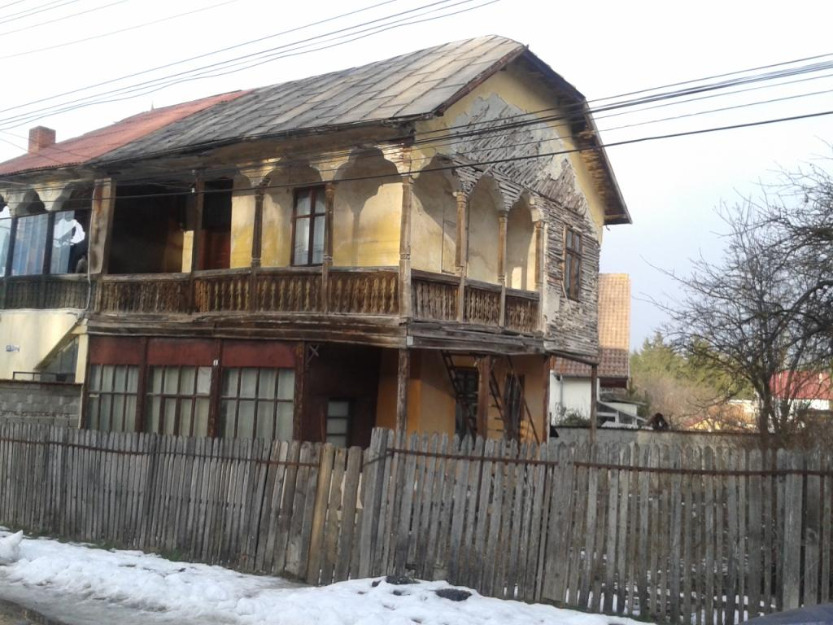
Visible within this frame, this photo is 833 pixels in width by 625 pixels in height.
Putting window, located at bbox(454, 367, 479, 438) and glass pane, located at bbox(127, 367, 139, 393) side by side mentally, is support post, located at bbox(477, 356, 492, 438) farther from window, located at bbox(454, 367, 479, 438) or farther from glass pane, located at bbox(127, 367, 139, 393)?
glass pane, located at bbox(127, 367, 139, 393)

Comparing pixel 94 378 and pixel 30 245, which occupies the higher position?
pixel 30 245

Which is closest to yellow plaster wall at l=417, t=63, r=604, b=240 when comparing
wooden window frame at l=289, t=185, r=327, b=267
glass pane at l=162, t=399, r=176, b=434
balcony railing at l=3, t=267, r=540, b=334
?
balcony railing at l=3, t=267, r=540, b=334

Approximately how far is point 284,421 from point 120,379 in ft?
14.5

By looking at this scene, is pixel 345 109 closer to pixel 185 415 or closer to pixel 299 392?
pixel 299 392

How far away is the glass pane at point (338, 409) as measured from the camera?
1617 cm

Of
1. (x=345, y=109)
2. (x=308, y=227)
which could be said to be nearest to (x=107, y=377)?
(x=308, y=227)

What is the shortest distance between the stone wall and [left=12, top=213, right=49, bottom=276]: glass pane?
2998 millimetres

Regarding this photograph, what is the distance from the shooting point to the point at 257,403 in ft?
52.1

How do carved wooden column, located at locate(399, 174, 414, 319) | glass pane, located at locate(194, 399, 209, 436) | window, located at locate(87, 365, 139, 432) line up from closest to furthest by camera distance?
carved wooden column, located at locate(399, 174, 414, 319) → glass pane, located at locate(194, 399, 209, 436) → window, located at locate(87, 365, 139, 432)

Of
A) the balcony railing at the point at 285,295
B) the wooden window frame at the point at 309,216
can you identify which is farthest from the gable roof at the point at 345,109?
the balcony railing at the point at 285,295

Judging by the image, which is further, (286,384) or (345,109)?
(286,384)

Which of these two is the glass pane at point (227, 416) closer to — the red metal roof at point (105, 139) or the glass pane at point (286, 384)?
the glass pane at point (286, 384)

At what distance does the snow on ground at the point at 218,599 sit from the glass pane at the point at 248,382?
218 inches

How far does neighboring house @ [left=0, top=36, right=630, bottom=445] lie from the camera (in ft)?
47.9
